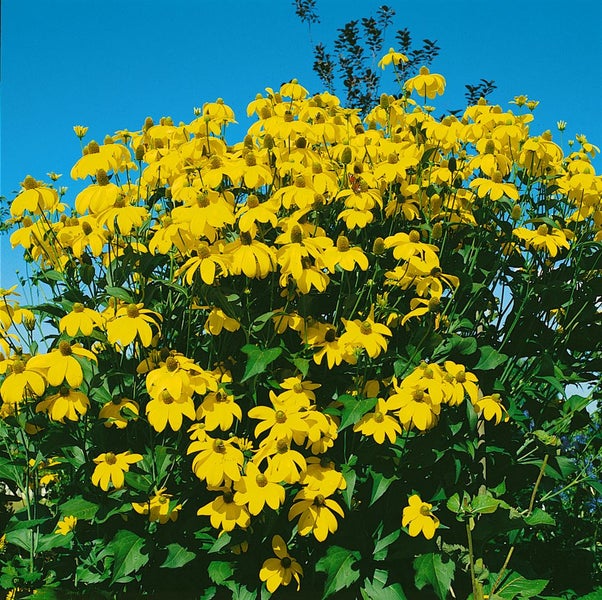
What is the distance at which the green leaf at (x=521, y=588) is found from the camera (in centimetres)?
255

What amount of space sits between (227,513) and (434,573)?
0.73 meters

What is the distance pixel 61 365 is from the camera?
2191 millimetres

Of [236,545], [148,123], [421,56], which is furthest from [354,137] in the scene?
[421,56]

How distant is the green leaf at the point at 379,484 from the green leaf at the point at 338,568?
0.69 ft

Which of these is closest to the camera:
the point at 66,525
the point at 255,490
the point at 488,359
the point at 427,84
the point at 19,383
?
the point at 255,490

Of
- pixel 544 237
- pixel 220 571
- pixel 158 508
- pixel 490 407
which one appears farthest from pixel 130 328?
pixel 544 237

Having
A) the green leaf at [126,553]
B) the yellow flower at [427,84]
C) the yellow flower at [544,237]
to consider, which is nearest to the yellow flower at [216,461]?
the green leaf at [126,553]

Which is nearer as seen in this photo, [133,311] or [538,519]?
[133,311]

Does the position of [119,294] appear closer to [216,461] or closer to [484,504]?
[216,461]

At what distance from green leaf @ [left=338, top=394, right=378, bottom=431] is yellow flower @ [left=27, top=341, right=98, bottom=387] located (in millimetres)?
784

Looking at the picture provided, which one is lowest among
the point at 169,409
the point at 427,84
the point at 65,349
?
the point at 169,409

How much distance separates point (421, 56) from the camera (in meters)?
7.59

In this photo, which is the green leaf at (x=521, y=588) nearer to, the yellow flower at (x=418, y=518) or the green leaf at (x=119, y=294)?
the yellow flower at (x=418, y=518)

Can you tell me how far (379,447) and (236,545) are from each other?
1.82 feet
